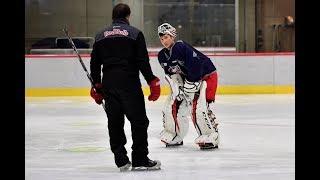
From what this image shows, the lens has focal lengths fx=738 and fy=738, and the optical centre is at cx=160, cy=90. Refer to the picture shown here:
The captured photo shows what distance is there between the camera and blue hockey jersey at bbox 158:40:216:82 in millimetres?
5945

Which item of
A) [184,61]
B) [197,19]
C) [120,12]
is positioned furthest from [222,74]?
[120,12]

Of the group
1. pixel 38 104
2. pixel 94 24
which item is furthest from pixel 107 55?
pixel 94 24

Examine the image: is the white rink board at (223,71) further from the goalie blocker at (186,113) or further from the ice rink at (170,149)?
the goalie blocker at (186,113)

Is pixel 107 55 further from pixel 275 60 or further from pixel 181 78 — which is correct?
pixel 275 60

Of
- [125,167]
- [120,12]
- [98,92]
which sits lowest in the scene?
[125,167]

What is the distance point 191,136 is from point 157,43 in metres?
7.78

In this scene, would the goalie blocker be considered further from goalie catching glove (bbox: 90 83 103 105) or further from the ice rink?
goalie catching glove (bbox: 90 83 103 105)

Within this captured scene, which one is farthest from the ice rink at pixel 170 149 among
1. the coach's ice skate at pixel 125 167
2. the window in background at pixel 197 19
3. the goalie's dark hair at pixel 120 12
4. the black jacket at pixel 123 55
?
the window in background at pixel 197 19

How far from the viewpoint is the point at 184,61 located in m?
6.00

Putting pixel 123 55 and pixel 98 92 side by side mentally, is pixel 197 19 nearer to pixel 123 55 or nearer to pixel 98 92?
pixel 98 92

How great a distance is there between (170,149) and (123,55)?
1790mm

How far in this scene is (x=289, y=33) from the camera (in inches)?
631

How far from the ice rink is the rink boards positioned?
243cm

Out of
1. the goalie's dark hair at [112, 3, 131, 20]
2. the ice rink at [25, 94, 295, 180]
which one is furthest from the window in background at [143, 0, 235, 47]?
the goalie's dark hair at [112, 3, 131, 20]
